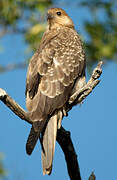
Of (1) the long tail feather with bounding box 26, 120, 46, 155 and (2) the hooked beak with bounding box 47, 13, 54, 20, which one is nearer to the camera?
(1) the long tail feather with bounding box 26, 120, 46, 155

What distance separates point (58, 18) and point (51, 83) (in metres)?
1.77

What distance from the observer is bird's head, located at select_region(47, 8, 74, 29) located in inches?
290

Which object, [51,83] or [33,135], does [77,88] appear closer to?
[51,83]

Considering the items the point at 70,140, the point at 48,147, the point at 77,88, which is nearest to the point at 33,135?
the point at 48,147

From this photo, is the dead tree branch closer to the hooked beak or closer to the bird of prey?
the bird of prey

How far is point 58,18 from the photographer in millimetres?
7371

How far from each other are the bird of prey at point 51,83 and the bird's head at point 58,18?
1.44 ft

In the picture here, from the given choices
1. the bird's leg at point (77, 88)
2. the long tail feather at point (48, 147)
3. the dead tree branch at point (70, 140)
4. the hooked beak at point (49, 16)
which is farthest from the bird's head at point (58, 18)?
the long tail feather at point (48, 147)

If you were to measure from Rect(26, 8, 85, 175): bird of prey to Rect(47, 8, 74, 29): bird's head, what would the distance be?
439mm

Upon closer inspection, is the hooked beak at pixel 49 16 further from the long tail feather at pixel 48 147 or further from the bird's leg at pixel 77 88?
the long tail feather at pixel 48 147

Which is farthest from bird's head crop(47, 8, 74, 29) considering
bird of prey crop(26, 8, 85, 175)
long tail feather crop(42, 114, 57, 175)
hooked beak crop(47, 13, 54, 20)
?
long tail feather crop(42, 114, 57, 175)

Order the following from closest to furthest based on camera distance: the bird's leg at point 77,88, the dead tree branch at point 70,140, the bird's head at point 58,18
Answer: the dead tree branch at point 70,140 < the bird's leg at point 77,88 < the bird's head at point 58,18

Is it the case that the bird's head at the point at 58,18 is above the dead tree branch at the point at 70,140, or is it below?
above

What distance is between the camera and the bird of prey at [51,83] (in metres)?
5.45
